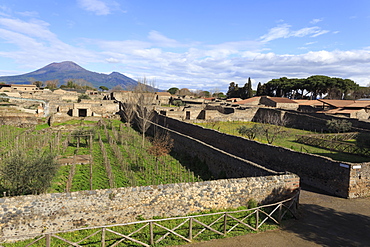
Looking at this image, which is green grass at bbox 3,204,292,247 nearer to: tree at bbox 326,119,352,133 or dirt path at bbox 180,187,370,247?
dirt path at bbox 180,187,370,247

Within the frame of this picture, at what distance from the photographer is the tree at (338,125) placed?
2920 cm

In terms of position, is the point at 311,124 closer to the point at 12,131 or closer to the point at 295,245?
the point at 295,245

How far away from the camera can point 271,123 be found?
130ft

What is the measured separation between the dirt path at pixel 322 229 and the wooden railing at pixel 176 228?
1.26 feet

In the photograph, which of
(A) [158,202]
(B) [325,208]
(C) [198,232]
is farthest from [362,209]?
(A) [158,202]

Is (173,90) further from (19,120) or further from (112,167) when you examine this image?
(112,167)

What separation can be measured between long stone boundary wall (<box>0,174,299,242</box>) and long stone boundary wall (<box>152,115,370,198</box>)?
3.36 meters

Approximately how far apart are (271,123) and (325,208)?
98.8 ft

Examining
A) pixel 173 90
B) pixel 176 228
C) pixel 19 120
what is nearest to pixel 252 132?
pixel 176 228

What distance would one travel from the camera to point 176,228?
7.67 m

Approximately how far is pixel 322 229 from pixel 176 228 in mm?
4988

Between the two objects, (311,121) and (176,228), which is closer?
(176,228)

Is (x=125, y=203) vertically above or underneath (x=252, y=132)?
underneath

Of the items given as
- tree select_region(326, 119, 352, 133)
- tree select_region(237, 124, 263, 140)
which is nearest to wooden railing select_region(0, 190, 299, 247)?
tree select_region(237, 124, 263, 140)
